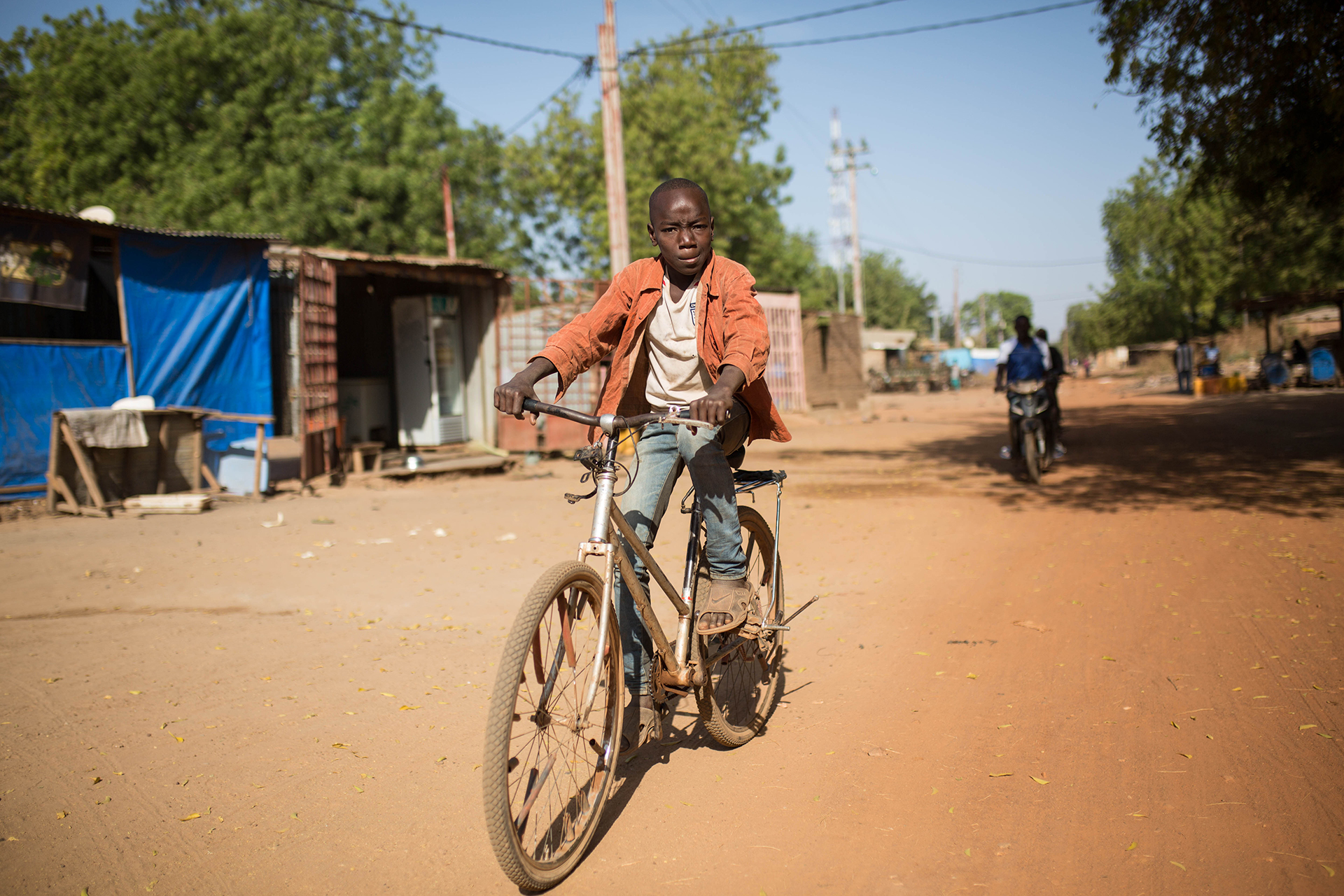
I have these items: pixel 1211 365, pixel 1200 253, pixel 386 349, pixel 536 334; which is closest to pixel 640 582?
pixel 536 334

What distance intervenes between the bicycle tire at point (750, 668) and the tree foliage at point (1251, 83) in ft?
24.6

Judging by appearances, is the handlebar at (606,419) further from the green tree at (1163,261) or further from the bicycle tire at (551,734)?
the green tree at (1163,261)

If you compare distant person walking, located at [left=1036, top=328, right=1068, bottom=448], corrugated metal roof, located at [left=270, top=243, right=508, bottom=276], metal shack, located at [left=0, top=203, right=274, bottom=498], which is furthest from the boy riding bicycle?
corrugated metal roof, located at [left=270, top=243, right=508, bottom=276]

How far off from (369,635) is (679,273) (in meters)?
3.02

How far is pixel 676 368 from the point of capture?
126 inches

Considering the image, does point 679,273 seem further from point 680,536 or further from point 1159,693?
point 680,536

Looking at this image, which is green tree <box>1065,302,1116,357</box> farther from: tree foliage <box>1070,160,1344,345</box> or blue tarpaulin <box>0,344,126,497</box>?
blue tarpaulin <box>0,344,126,497</box>

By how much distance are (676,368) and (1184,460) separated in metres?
10.3

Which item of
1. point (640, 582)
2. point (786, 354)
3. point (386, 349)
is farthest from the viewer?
point (786, 354)

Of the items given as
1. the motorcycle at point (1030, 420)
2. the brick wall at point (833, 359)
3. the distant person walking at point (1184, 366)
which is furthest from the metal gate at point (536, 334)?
the distant person walking at point (1184, 366)

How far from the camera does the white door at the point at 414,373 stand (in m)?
14.9

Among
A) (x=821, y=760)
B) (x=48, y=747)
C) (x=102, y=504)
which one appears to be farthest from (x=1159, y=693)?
(x=102, y=504)

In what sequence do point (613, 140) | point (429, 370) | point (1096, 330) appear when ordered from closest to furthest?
point (613, 140) → point (429, 370) → point (1096, 330)

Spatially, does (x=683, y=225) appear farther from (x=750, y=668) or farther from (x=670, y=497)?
(x=750, y=668)
